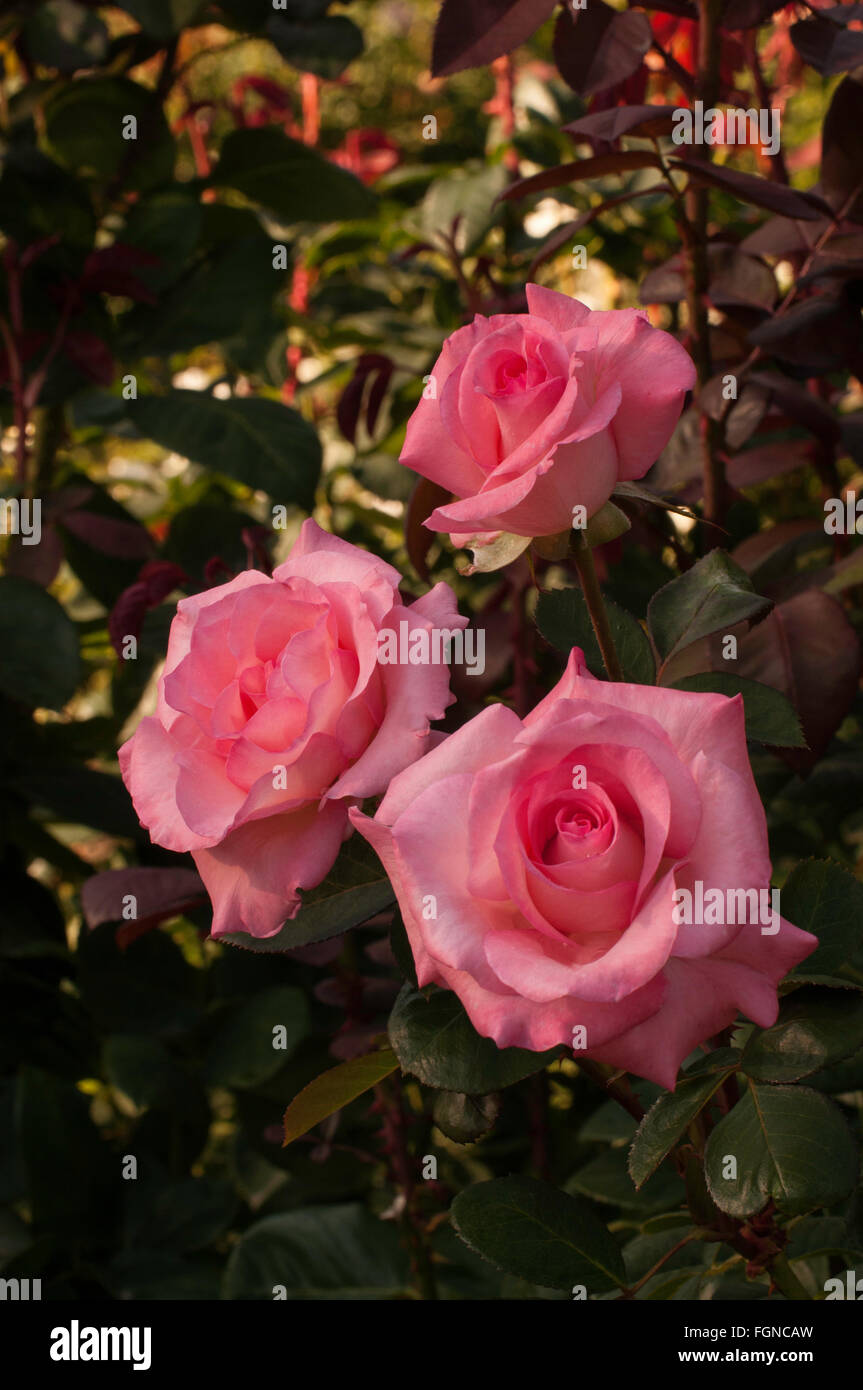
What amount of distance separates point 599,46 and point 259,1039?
2.48ft

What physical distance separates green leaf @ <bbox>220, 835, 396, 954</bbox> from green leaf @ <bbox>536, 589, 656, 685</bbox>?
4.7 inches

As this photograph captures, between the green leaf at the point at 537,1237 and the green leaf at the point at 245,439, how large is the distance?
642 millimetres

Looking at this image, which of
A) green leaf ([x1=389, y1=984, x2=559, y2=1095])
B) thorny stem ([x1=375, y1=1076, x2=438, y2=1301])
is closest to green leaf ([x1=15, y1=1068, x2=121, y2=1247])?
thorny stem ([x1=375, y1=1076, x2=438, y2=1301])

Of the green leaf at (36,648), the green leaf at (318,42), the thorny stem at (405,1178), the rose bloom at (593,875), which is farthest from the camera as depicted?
the green leaf at (318,42)

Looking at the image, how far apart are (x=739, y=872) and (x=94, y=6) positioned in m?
1.14

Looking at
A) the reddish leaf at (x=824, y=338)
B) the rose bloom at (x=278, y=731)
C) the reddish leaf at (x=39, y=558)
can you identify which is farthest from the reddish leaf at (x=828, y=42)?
the reddish leaf at (x=39, y=558)

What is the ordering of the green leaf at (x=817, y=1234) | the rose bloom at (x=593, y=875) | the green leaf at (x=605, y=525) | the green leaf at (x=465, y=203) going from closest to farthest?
the rose bloom at (x=593, y=875), the green leaf at (x=605, y=525), the green leaf at (x=817, y=1234), the green leaf at (x=465, y=203)

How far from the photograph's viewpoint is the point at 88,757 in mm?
1235

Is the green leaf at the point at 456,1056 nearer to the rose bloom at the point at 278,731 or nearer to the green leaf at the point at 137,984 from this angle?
the rose bloom at the point at 278,731

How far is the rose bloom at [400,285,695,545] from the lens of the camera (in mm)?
420

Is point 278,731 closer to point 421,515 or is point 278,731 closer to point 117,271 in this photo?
point 421,515

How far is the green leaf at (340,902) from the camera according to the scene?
18.7 inches

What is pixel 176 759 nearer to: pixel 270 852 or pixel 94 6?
pixel 270 852

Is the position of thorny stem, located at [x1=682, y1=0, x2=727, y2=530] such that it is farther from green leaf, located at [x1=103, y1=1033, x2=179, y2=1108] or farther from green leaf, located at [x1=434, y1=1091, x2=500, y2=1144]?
green leaf, located at [x1=103, y1=1033, x2=179, y2=1108]
